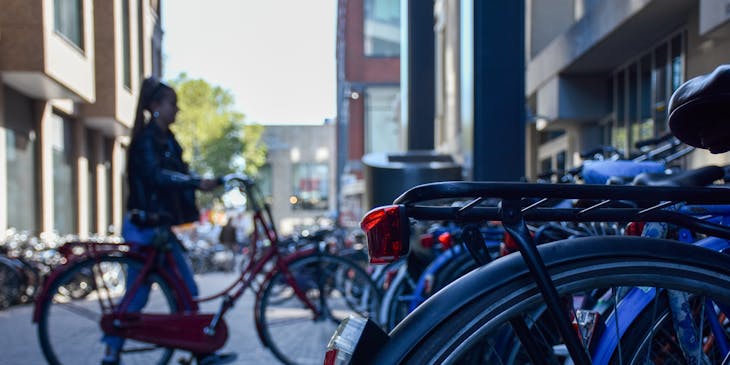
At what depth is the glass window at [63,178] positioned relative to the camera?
56.6ft

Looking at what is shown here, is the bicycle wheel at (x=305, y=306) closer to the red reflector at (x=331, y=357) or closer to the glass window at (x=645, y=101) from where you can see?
the red reflector at (x=331, y=357)

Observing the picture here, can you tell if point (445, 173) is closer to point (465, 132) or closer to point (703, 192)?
point (465, 132)

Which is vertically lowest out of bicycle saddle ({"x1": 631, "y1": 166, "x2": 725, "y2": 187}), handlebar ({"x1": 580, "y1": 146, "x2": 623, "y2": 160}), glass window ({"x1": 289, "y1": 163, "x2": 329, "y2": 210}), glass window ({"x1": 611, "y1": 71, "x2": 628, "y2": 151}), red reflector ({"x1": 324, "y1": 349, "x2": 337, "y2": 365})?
glass window ({"x1": 289, "y1": 163, "x2": 329, "y2": 210})

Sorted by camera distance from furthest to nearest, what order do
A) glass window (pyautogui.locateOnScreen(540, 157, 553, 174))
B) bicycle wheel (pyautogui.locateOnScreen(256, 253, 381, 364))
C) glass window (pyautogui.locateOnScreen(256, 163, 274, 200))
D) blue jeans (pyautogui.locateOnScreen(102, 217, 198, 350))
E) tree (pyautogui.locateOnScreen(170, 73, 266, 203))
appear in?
glass window (pyautogui.locateOnScreen(256, 163, 274, 200)) < tree (pyautogui.locateOnScreen(170, 73, 266, 203)) < glass window (pyautogui.locateOnScreen(540, 157, 553, 174)) < bicycle wheel (pyautogui.locateOnScreen(256, 253, 381, 364)) < blue jeans (pyautogui.locateOnScreen(102, 217, 198, 350))

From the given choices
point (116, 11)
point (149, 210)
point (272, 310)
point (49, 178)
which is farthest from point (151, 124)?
point (116, 11)

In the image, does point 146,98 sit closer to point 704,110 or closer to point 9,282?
point 704,110

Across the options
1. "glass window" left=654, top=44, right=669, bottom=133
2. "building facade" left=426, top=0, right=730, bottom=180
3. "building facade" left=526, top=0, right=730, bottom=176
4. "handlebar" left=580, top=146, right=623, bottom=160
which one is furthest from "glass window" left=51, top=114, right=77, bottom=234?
"handlebar" left=580, top=146, right=623, bottom=160

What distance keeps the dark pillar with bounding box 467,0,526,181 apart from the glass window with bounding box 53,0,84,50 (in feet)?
31.1

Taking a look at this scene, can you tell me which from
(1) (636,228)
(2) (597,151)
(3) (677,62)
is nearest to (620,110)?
(3) (677,62)

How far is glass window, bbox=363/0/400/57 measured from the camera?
3975 cm

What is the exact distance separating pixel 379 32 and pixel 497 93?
3393 centimetres

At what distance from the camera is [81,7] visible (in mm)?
15797

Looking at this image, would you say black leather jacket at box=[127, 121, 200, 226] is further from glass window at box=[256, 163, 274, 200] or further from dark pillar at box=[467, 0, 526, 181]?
glass window at box=[256, 163, 274, 200]

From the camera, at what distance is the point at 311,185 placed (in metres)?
63.3
